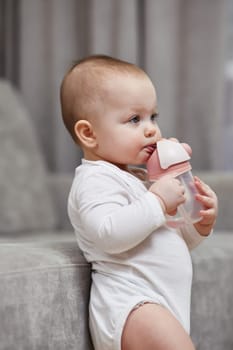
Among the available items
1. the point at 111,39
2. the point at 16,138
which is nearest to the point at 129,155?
the point at 16,138

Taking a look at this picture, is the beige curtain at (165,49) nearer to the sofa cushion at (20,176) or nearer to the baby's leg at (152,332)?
the sofa cushion at (20,176)

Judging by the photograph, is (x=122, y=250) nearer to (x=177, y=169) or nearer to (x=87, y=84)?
(x=177, y=169)

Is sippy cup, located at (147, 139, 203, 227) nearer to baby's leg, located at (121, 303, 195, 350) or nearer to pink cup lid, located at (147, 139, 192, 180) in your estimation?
pink cup lid, located at (147, 139, 192, 180)

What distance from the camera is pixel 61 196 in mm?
2346

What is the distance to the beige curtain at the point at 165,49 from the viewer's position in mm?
2463

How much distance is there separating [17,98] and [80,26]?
416mm

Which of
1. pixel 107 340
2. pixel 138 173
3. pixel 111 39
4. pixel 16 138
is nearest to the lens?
pixel 107 340

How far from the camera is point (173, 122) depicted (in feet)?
8.25

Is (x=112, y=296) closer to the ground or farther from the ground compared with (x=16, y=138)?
farther from the ground

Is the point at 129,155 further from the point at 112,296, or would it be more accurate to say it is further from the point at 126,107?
the point at 112,296

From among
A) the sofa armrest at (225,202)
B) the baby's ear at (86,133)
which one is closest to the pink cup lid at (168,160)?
the baby's ear at (86,133)

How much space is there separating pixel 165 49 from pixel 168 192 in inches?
53.7

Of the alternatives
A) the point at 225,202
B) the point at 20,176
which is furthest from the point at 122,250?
the point at 20,176

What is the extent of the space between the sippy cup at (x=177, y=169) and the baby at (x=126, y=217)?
17 millimetres
